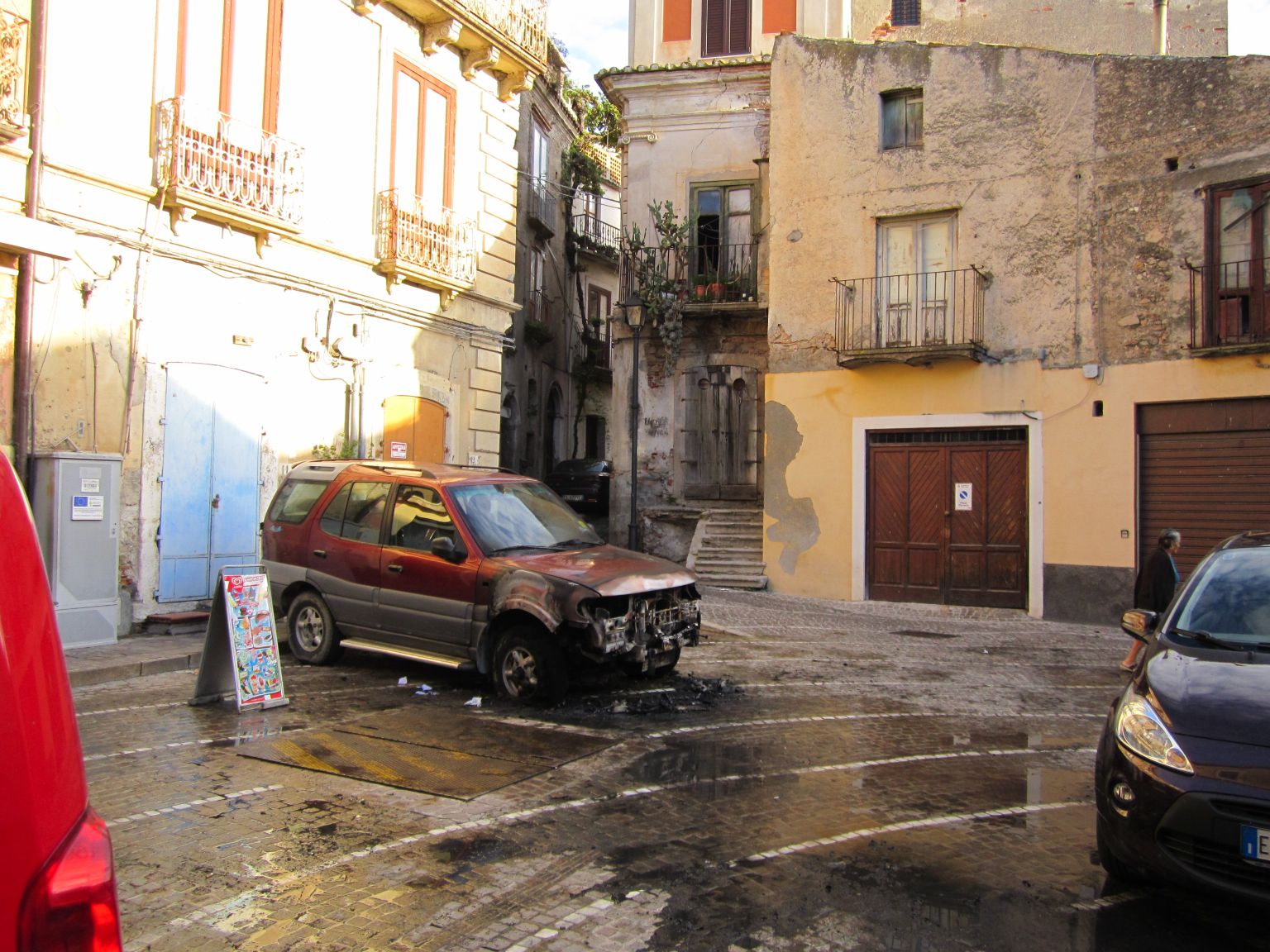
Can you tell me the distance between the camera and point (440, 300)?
15.6m

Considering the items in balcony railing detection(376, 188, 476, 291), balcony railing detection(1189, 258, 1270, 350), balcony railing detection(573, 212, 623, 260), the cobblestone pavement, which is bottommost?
the cobblestone pavement

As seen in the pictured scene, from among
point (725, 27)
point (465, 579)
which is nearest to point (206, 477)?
point (465, 579)

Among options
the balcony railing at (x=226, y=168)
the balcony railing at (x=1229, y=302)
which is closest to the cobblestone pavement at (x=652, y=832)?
the balcony railing at (x=226, y=168)

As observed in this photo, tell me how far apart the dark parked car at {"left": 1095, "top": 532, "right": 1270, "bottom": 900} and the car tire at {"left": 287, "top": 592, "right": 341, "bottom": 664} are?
6.95 metres

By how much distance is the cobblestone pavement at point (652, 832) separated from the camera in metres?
3.95

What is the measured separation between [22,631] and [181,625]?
1028 cm

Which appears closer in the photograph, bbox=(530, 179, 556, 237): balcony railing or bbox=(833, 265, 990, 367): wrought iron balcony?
bbox=(833, 265, 990, 367): wrought iron balcony

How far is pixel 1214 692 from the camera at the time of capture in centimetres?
414

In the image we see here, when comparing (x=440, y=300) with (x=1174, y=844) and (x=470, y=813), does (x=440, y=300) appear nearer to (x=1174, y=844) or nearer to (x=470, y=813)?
Answer: (x=470, y=813)

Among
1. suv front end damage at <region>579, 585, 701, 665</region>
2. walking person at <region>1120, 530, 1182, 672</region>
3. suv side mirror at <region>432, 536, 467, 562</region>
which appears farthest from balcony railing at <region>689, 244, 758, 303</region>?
suv side mirror at <region>432, 536, 467, 562</region>

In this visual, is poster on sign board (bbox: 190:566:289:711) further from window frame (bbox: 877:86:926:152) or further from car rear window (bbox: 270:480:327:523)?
window frame (bbox: 877:86:926:152)

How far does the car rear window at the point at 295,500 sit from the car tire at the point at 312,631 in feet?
2.72

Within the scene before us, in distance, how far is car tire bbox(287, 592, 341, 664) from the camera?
928 cm

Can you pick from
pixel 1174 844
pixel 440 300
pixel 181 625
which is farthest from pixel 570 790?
pixel 440 300
